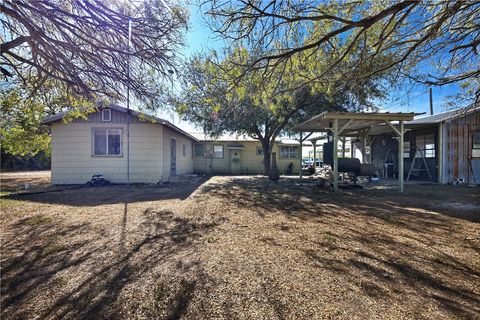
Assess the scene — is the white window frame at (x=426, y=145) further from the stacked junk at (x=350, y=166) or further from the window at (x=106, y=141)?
the window at (x=106, y=141)

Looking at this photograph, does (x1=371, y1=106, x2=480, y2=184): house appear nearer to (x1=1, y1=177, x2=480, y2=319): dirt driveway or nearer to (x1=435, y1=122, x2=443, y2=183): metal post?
(x1=435, y1=122, x2=443, y2=183): metal post

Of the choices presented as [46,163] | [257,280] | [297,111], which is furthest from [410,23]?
[46,163]

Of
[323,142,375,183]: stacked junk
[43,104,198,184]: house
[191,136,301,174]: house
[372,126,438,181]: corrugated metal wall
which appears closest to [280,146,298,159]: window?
[191,136,301,174]: house

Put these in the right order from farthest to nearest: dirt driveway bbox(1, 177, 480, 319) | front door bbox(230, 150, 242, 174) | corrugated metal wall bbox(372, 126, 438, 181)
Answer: front door bbox(230, 150, 242, 174)
corrugated metal wall bbox(372, 126, 438, 181)
dirt driveway bbox(1, 177, 480, 319)

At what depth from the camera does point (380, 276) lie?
274cm

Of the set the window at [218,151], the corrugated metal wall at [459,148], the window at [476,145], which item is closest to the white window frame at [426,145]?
the corrugated metal wall at [459,148]

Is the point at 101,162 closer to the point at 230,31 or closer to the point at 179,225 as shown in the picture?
the point at 179,225

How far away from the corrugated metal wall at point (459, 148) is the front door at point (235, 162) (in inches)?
514

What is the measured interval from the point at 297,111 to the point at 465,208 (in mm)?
8930

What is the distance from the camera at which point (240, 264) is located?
3.02m

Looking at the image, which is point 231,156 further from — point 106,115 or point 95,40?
point 95,40

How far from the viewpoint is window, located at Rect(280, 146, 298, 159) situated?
2150cm

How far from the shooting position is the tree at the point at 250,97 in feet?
15.2

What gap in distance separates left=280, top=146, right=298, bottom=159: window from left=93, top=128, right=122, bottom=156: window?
526 inches
